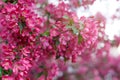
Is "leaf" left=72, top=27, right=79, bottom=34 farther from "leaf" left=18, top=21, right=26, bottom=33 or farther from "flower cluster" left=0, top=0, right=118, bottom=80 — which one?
"leaf" left=18, top=21, right=26, bottom=33

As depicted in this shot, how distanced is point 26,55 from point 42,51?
30 cm

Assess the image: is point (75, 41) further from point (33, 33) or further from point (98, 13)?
point (98, 13)

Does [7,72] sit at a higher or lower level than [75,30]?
lower

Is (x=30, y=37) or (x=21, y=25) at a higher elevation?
(x=21, y=25)

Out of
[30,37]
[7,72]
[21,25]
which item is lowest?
[7,72]

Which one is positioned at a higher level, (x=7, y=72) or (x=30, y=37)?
(x=30, y=37)

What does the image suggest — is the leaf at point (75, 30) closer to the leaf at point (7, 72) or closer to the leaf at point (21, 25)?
the leaf at point (21, 25)

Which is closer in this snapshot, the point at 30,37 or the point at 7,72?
the point at 7,72

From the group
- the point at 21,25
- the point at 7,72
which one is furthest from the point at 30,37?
the point at 7,72

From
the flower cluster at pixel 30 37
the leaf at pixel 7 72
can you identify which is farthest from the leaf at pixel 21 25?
the leaf at pixel 7 72

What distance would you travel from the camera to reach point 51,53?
2982 mm

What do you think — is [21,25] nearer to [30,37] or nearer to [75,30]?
[30,37]

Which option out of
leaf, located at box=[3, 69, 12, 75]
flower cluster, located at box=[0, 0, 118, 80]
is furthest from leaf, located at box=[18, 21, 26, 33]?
leaf, located at box=[3, 69, 12, 75]

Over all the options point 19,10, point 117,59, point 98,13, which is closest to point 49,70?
point 19,10
